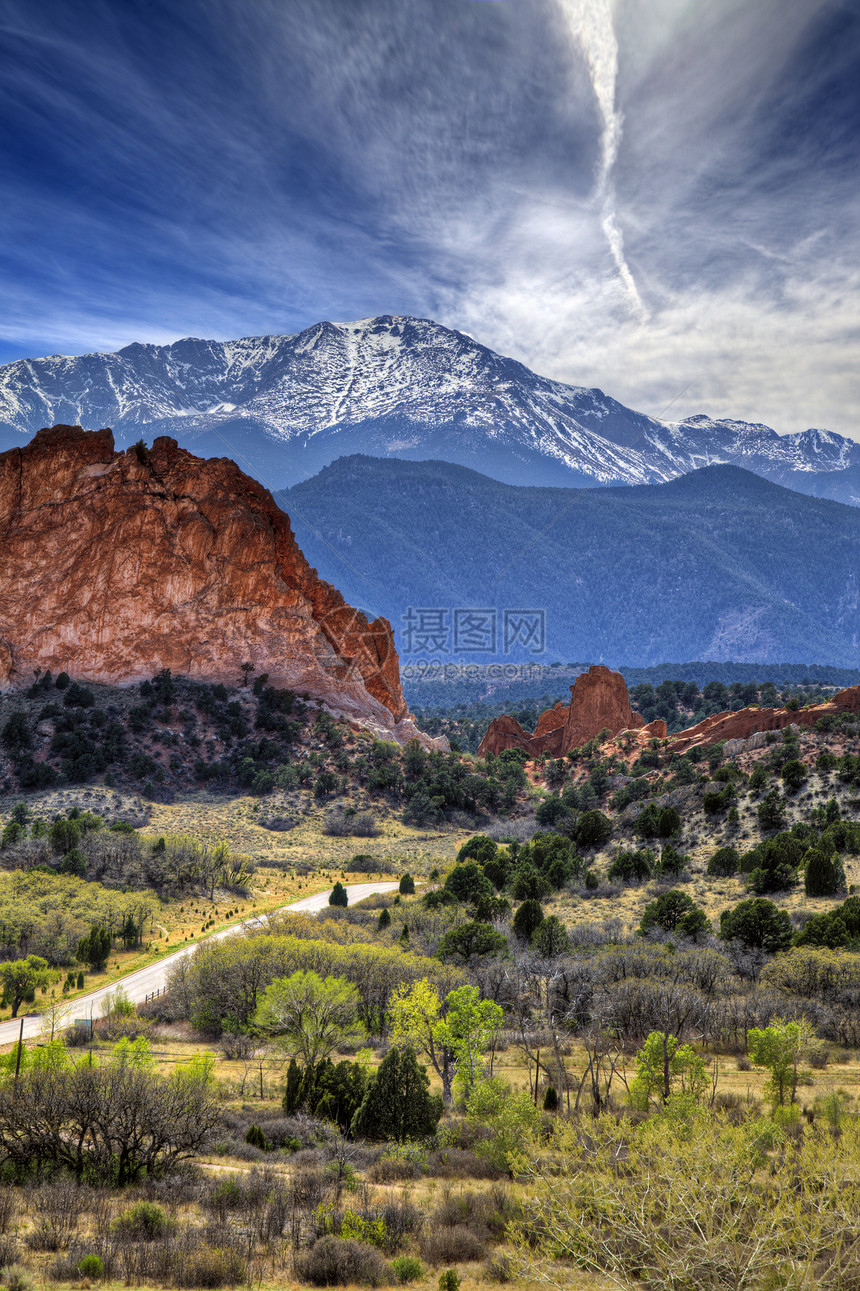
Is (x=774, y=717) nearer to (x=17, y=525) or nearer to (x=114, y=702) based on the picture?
(x=114, y=702)

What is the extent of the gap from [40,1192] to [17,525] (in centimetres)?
7725

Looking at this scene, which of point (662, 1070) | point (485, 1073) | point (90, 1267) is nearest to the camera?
point (90, 1267)

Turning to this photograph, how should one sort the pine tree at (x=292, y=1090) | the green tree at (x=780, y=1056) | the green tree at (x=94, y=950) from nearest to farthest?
the green tree at (x=780, y=1056) → the pine tree at (x=292, y=1090) → the green tree at (x=94, y=950)

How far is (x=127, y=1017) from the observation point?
1187 inches

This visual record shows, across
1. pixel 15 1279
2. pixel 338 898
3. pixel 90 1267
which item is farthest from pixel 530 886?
pixel 15 1279

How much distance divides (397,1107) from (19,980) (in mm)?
22464

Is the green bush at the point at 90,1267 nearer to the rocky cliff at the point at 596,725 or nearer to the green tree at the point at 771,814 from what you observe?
the green tree at the point at 771,814

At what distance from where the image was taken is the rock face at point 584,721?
102 metres

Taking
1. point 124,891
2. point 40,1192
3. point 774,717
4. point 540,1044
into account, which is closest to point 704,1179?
point 40,1192

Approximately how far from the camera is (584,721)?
102375mm

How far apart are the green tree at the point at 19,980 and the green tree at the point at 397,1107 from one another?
788 inches

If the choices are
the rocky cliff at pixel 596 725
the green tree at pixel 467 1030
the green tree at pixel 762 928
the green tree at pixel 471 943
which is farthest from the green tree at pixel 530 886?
the rocky cliff at pixel 596 725

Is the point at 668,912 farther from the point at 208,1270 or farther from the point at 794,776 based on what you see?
the point at 208,1270

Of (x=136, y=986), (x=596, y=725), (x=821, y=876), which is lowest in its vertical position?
(x=136, y=986)
